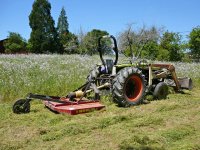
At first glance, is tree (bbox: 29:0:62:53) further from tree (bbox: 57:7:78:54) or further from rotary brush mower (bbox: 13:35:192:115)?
rotary brush mower (bbox: 13:35:192:115)

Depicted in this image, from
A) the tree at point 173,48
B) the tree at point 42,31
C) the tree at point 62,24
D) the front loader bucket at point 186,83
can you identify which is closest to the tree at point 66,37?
the tree at point 62,24

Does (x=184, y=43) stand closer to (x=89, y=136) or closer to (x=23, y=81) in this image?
(x=23, y=81)

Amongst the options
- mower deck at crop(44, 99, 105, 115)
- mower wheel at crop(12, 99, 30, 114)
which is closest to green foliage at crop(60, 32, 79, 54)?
mower deck at crop(44, 99, 105, 115)

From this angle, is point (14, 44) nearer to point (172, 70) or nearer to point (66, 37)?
point (66, 37)

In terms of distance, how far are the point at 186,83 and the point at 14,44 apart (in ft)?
175

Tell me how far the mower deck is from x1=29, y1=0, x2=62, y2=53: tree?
1946 inches

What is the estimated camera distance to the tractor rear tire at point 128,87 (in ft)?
25.4

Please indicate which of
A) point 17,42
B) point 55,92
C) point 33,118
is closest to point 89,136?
point 33,118

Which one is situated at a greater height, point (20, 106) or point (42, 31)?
point (42, 31)

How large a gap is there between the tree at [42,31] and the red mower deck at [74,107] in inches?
1946

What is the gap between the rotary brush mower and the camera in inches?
283

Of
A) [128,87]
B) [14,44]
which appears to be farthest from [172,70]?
[14,44]

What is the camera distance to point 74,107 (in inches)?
280

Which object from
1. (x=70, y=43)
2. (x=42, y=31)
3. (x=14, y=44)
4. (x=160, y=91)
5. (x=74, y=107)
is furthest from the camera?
(x=70, y=43)
